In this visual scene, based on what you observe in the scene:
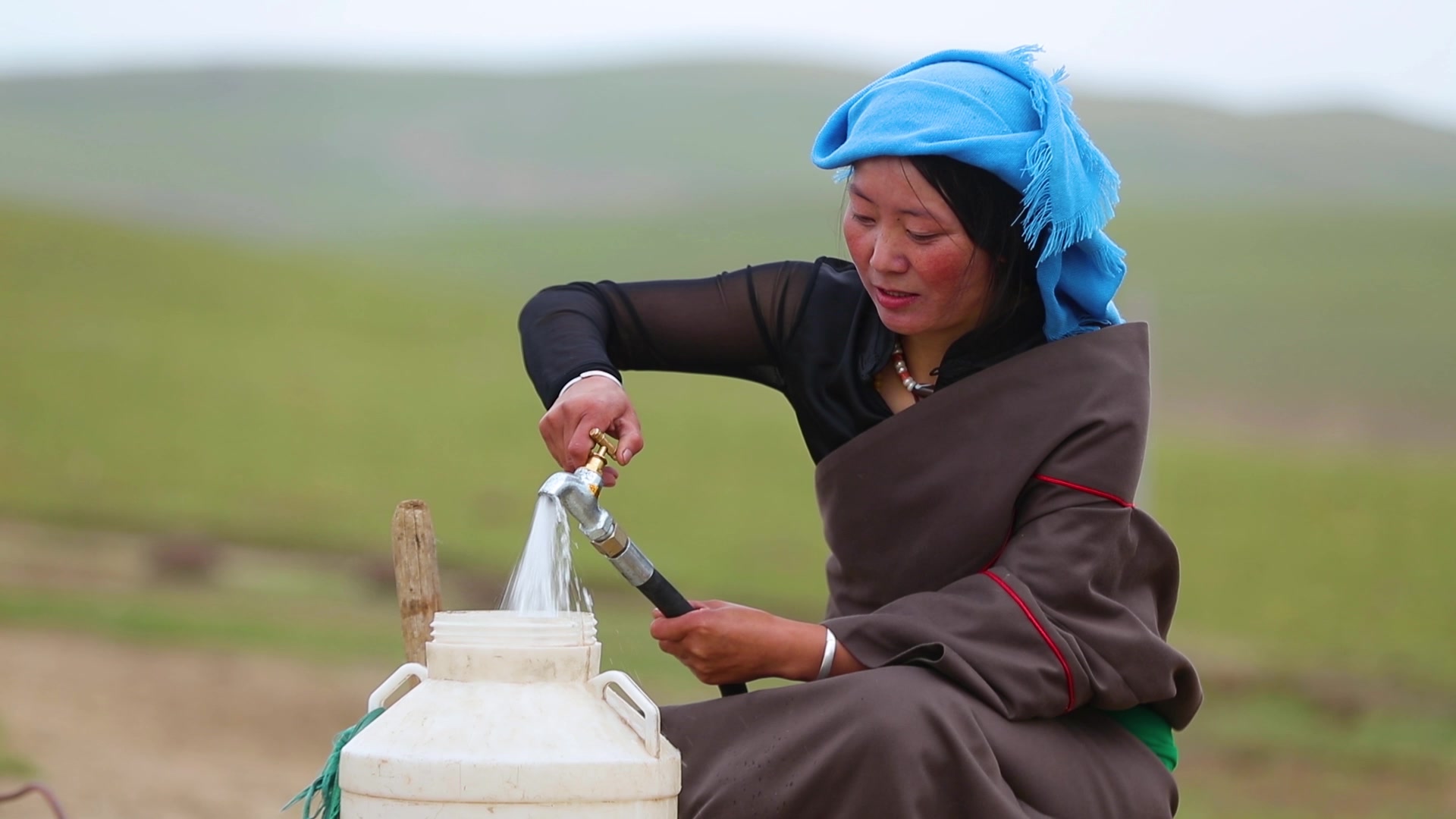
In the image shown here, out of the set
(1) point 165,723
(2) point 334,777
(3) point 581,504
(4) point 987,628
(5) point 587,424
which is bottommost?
(1) point 165,723

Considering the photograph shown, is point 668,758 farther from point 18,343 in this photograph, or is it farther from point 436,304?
point 436,304

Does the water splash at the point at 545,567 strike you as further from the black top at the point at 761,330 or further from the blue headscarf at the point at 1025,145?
the blue headscarf at the point at 1025,145

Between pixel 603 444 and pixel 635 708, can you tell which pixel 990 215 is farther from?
pixel 635 708

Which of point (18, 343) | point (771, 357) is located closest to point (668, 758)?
point (771, 357)

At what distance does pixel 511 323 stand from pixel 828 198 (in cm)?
2134

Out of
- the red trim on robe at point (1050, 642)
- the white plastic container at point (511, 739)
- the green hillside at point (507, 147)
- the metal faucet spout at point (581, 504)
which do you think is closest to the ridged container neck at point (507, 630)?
the white plastic container at point (511, 739)

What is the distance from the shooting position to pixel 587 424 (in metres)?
2.49

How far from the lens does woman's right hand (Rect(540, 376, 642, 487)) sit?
249cm

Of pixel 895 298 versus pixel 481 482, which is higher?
pixel 895 298

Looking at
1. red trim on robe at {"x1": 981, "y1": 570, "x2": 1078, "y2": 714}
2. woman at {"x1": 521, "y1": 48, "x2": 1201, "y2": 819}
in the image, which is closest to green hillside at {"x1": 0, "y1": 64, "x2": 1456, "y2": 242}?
woman at {"x1": 521, "y1": 48, "x2": 1201, "y2": 819}

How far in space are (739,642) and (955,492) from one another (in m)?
0.48

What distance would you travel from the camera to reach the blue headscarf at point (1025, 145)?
8.29ft

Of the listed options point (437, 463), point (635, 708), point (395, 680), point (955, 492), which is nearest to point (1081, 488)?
point (955, 492)

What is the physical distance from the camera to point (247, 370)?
18484 millimetres
